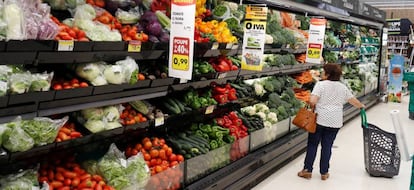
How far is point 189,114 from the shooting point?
4234 millimetres

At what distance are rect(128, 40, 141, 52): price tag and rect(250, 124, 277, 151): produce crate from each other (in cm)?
223

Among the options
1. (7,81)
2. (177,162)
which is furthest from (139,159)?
(7,81)

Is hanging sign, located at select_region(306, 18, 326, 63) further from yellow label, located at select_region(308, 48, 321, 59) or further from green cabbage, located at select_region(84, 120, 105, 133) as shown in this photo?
green cabbage, located at select_region(84, 120, 105, 133)

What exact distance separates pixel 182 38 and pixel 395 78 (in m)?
10.7

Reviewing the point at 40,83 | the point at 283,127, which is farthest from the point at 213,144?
the point at 40,83

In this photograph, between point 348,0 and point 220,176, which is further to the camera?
point 348,0

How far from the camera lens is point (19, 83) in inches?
100

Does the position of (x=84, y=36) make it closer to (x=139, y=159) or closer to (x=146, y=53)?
(x=146, y=53)

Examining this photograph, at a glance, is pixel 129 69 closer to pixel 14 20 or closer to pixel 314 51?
pixel 14 20

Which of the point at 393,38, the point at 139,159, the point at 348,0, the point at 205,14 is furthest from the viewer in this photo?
the point at 393,38

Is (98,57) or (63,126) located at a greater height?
(98,57)

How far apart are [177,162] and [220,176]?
25.3 inches

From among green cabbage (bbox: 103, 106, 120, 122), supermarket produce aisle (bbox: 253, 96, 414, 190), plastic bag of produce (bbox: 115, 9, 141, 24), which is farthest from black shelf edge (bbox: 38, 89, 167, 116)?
supermarket produce aisle (bbox: 253, 96, 414, 190)

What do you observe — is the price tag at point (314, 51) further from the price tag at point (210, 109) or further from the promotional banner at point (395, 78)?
the promotional banner at point (395, 78)
